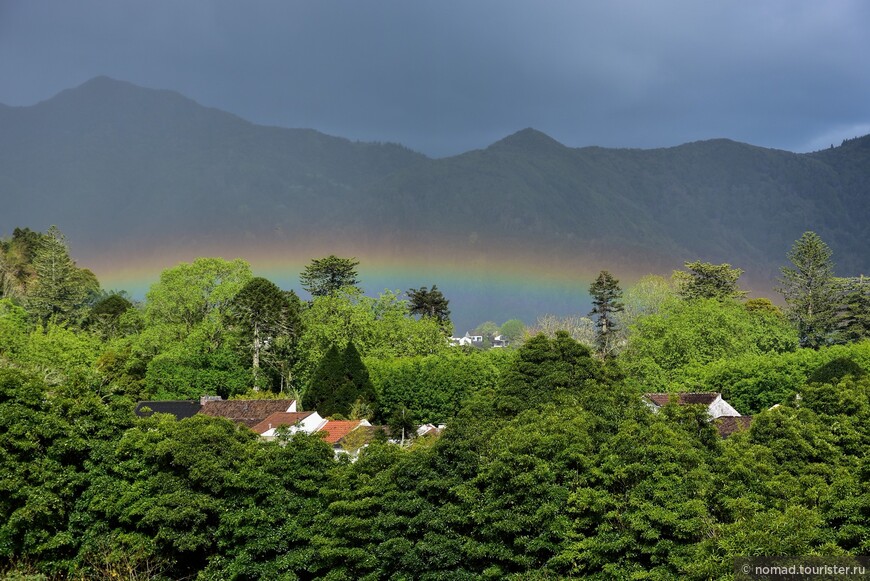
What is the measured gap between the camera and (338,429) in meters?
39.8

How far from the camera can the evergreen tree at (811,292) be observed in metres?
71.5

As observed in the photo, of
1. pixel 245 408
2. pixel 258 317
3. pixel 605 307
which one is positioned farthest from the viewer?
pixel 605 307

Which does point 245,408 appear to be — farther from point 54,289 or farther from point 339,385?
point 54,289

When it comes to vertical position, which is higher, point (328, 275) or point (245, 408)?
point (328, 275)

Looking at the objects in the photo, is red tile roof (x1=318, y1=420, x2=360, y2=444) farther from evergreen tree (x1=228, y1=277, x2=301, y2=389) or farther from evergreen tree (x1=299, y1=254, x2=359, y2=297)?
evergreen tree (x1=299, y1=254, x2=359, y2=297)

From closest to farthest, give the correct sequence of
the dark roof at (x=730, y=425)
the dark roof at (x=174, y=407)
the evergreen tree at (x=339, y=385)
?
the dark roof at (x=730, y=425) < the dark roof at (x=174, y=407) < the evergreen tree at (x=339, y=385)

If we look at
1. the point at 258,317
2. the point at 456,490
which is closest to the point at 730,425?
the point at 456,490

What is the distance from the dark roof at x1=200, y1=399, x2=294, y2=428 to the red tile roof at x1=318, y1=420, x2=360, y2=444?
651 cm

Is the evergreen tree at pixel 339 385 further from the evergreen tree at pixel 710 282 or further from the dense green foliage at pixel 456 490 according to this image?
the evergreen tree at pixel 710 282

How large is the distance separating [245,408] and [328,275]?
34.7 metres

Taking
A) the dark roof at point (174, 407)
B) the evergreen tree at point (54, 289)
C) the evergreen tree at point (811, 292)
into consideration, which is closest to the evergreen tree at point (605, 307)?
the evergreen tree at point (811, 292)

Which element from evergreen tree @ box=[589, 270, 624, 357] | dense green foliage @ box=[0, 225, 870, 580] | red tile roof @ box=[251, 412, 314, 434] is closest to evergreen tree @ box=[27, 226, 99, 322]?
red tile roof @ box=[251, 412, 314, 434]

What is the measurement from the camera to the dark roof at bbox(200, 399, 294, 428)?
152 ft

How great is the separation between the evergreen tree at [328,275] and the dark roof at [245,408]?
104 feet
